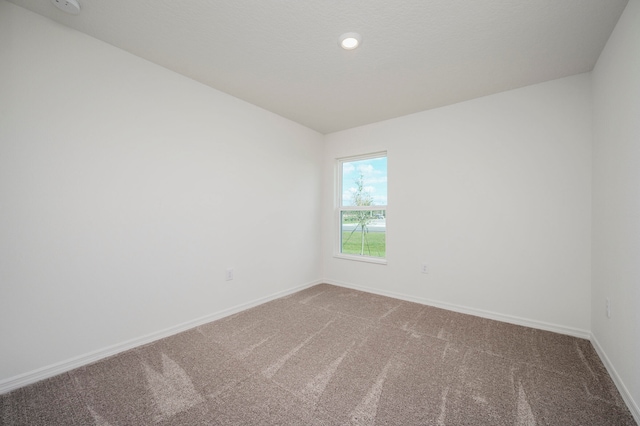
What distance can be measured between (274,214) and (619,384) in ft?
10.7

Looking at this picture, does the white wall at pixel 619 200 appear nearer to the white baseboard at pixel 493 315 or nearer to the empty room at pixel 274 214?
the empty room at pixel 274 214

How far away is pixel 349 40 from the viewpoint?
1.91 metres

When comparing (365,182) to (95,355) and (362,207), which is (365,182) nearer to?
(362,207)

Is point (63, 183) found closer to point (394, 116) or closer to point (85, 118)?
point (85, 118)

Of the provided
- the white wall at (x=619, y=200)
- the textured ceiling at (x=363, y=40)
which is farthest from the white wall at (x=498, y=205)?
the textured ceiling at (x=363, y=40)

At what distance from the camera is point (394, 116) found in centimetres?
342

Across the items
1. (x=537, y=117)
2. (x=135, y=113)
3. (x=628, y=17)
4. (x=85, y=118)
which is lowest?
(x=85, y=118)

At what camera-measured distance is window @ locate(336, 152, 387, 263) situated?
371 centimetres

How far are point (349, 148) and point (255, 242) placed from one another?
1997 millimetres

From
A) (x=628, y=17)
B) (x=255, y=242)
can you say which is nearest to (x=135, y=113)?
(x=255, y=242)

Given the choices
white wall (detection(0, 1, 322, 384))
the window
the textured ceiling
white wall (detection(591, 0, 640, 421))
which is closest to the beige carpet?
white wall (detection(591, 0, 640, 421))

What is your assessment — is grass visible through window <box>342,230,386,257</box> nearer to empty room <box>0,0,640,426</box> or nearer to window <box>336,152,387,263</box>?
window <box>336,152,387,263</box>

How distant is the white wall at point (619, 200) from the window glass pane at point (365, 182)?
2.10m

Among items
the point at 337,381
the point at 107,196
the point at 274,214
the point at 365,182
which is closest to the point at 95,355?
the point at 107,196
